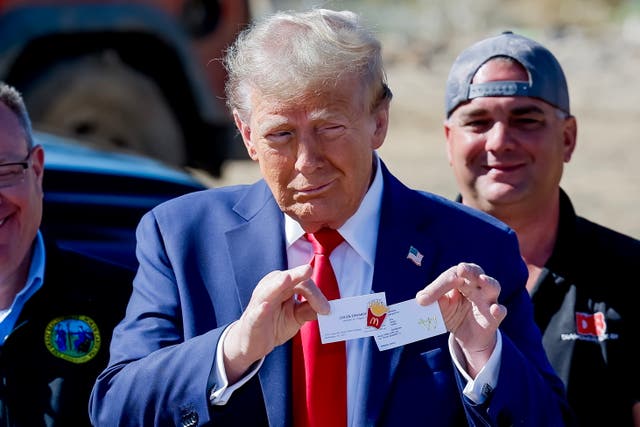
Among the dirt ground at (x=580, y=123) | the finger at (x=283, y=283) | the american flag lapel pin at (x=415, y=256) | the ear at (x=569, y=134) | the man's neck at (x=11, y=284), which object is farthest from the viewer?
the dirt ground at (x=580, y=123)

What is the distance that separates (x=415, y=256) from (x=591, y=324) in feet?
2.51

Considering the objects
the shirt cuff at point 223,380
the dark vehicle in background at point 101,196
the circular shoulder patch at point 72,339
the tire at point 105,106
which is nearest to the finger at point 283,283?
the shirt cuff at point 223,380

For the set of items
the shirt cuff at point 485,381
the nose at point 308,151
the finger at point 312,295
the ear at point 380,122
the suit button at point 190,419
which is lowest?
the suit button at point 190,419

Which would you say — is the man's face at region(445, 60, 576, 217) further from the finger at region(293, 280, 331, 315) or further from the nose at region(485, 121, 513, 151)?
the finger at region(293, 280, 331, 315)

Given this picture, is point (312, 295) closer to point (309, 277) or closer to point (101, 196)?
point (309, 277)

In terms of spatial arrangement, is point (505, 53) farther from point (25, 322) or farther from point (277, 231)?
point (25, 322)

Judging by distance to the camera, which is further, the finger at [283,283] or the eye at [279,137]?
the eye at [279,137]

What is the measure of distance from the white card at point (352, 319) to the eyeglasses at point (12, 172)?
97 cm

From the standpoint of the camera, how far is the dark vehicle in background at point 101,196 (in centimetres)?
404

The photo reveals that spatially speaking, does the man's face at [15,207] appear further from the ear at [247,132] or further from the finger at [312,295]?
the finger at [312,295]

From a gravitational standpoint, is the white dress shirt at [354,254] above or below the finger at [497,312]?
above

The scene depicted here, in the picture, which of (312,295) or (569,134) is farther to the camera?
(569,134)

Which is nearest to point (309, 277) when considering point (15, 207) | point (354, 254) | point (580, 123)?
point (354, 254)

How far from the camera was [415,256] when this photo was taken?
2416mm
